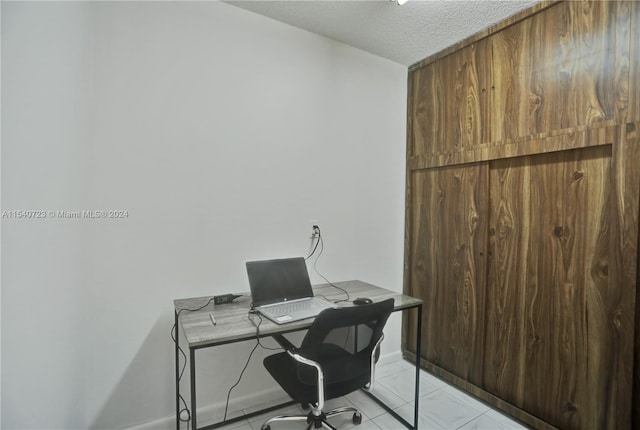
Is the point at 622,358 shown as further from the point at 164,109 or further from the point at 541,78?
the point at 164,109

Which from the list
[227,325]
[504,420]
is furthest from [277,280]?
[504,420]

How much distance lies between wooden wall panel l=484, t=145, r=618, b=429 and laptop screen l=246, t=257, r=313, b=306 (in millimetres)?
1383

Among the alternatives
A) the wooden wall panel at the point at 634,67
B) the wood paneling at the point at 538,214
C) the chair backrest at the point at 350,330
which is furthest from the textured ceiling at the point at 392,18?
the chair backrest at the point at 350,330

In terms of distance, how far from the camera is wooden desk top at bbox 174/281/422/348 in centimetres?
129

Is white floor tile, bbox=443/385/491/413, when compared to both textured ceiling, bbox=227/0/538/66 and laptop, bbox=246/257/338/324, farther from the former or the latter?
textured ceiling, bbox=227/0/538/66

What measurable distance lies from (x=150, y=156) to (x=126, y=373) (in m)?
1.28

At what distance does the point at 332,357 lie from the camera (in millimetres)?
1518

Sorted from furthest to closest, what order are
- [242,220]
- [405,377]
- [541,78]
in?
[405,377], [242,220], [541,78]

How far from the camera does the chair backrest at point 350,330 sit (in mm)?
1319

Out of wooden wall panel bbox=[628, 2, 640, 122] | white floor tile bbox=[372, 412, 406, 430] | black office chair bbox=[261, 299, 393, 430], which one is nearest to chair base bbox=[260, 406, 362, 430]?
black office chair bbox=[261, 299, 393, 430]

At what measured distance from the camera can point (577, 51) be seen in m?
1.67

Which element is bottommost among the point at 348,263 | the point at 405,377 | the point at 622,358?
the point at 405,377

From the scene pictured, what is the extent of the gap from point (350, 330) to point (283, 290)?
1.76 feet

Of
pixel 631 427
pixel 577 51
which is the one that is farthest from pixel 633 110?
pixel 631 427
